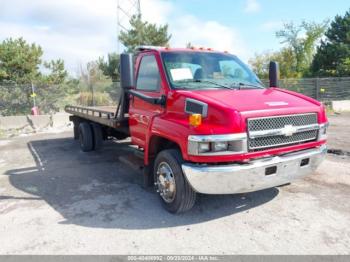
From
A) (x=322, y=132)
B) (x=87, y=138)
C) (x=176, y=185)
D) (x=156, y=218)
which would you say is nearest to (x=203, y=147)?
(x=176, y=185)

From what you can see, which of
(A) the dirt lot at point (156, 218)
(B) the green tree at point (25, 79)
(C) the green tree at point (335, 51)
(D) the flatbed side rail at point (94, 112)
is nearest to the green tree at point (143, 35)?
(B) the green tree at point (25, 79)

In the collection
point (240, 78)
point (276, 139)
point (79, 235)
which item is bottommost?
point (79, 235)

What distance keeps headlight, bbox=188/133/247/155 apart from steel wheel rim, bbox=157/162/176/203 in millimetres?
676

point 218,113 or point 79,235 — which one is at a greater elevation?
point 218,113

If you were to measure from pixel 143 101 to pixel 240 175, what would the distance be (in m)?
2.15

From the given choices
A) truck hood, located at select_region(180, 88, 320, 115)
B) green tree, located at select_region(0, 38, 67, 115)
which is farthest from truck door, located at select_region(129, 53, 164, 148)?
green tree, located at select_region(0, 38, 67, 115)

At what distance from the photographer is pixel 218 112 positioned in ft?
12.0

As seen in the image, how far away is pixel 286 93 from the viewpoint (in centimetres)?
476

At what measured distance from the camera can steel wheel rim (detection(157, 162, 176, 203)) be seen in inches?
166

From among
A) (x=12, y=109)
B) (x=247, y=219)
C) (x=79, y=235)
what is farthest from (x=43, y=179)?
(x=12, y=109)

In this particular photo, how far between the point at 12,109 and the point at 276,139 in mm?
15507

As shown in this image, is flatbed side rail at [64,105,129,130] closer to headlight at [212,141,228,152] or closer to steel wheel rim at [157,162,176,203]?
steel wheel rim at [157,162,176,203]

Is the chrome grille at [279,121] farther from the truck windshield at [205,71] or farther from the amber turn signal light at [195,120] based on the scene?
the truck windshield at [205,71]

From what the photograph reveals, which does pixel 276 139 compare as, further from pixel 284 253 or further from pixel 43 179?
pixel 43 179
